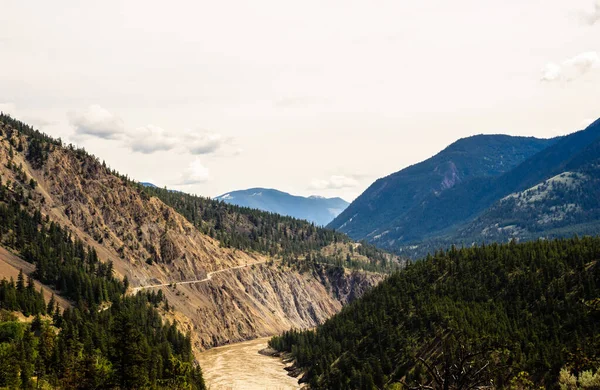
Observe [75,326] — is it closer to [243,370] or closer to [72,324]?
[72,324]

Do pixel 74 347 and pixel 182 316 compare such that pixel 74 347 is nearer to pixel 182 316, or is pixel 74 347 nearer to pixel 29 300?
pixel 29 300

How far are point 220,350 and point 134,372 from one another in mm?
106557

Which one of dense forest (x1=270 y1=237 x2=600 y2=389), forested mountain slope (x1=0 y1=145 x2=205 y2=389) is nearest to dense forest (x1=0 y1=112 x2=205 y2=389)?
forested mountain slope (x1=0 y1=145 x2=205 y2=389)

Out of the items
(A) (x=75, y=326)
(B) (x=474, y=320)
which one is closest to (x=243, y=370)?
(A) (x=75, y=326)

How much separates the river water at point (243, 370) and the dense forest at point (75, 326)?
7.36 meters

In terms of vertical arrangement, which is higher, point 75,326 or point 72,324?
point 72,324

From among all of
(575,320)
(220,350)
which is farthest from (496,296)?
(220,350)

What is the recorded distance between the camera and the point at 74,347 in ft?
345

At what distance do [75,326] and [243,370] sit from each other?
4921 centimetres

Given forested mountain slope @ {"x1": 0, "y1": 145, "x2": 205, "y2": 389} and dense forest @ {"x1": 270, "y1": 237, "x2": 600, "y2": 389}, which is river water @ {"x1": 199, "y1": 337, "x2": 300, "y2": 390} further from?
forested mountain slope @ {"x1": 0, "y1": 145, "x2": 205, "y2": 389}

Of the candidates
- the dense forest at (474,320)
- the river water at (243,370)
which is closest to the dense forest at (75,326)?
the river water at (243,370)

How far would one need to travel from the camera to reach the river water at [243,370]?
136 meters

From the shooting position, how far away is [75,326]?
121938 mm

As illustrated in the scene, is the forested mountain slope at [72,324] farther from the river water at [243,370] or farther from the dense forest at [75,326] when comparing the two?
the river water at [243,370]
